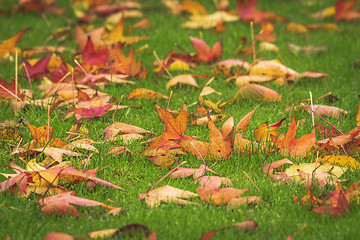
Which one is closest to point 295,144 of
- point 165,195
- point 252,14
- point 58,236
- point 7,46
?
point 165,195

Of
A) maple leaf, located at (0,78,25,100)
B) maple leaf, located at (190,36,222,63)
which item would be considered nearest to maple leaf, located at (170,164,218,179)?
maple leaf, located at (0,78,25,100)

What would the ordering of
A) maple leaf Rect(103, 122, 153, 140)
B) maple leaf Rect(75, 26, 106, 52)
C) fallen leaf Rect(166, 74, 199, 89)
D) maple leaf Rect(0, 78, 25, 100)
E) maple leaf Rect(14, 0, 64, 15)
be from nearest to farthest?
1. maple leaf Rect(103, 122, 153, 140)
2. maple leaf Rect(0, 78, 25, 100)
3. fallen leaf Rect(166, 74, 199, 89)
4. maple leaf Rect(75, 26, 106, 52)
5. maple leaf Rect(14, 0, 64, 15)

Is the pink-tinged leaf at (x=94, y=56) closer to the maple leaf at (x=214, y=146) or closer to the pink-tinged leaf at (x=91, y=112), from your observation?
the pink-tinged leaf at (x=91, y=112)

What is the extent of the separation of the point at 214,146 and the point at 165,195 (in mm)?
394

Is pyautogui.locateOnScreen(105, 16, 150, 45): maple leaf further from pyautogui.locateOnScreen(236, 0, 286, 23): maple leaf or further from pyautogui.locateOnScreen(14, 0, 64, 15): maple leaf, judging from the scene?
pyautogui.locateOnScreen(14, 0, 64, 15): maple leaf

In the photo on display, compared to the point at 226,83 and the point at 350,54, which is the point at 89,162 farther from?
the point at 350,54

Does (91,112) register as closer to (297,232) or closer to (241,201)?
(241,201)

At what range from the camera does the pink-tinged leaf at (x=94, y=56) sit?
3.07 m

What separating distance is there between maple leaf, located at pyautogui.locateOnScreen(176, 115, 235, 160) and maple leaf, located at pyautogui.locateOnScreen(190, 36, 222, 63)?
4.33ft

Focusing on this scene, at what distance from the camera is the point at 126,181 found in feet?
6.48

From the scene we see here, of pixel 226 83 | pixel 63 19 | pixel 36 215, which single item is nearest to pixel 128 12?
pixel 63 19

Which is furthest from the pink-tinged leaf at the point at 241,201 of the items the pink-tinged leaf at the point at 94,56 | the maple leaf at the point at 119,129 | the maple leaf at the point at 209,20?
the maple leaf at the point at 209,20

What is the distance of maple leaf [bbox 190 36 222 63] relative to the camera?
10.7ft

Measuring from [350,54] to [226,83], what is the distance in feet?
3.98
